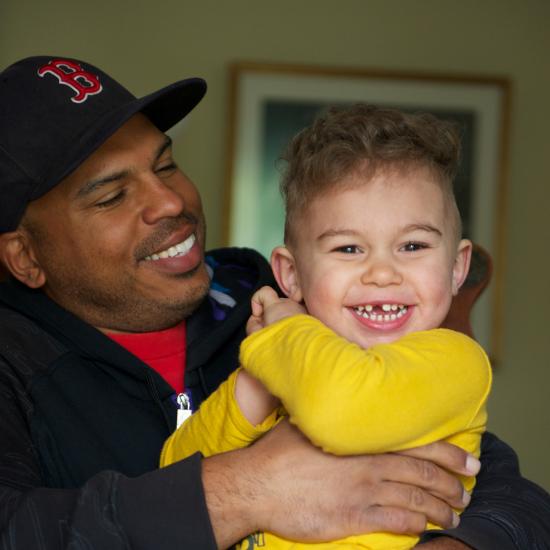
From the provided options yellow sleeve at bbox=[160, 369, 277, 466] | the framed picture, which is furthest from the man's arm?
the framed picture

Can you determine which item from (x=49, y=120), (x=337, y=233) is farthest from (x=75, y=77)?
(x=337, y=233)

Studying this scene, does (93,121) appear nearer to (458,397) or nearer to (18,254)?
(18,254)

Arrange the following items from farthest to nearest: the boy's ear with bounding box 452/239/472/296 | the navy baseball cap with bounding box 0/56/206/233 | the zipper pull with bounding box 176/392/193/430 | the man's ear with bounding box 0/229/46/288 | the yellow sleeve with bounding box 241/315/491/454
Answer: the man's ear with bounding box 0/229/46/288, the navy baseball cap with bounding box 0/56/206/233, the zipper pull with bounding box 176/392/193/430, the boy's ear with bounding box 452/239/472/296, the yellow sleeve with bounding box 241/315/491/454

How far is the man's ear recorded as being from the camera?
2.15m

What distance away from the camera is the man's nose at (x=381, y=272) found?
1476mm

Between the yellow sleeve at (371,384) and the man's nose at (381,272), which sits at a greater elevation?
the man's nose at (381,272)

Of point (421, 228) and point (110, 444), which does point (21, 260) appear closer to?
point (110, 444)

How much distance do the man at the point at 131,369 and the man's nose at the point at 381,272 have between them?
10.2 inches

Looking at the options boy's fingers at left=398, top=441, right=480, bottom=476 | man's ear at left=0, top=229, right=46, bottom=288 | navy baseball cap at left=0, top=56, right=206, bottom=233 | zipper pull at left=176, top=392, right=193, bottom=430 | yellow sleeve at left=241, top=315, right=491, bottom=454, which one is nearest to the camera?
yellow sleeve at left=241, top=315, right=491, bottom=454

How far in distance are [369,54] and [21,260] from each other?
7.58 ft

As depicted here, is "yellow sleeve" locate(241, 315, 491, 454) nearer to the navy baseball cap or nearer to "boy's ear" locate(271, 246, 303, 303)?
"boy's ear" locate(271, 246, 303, 303)

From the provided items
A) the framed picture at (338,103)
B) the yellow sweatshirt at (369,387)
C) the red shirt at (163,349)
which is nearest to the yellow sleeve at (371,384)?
the yellow sweatshirt at (369,387)

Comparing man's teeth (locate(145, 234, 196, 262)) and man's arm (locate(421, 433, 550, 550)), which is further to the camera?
man's teeth (locate(145, 234, 196, 262))

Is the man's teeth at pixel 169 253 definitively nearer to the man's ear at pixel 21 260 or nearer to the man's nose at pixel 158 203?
the man's nose at pixel 158 203
